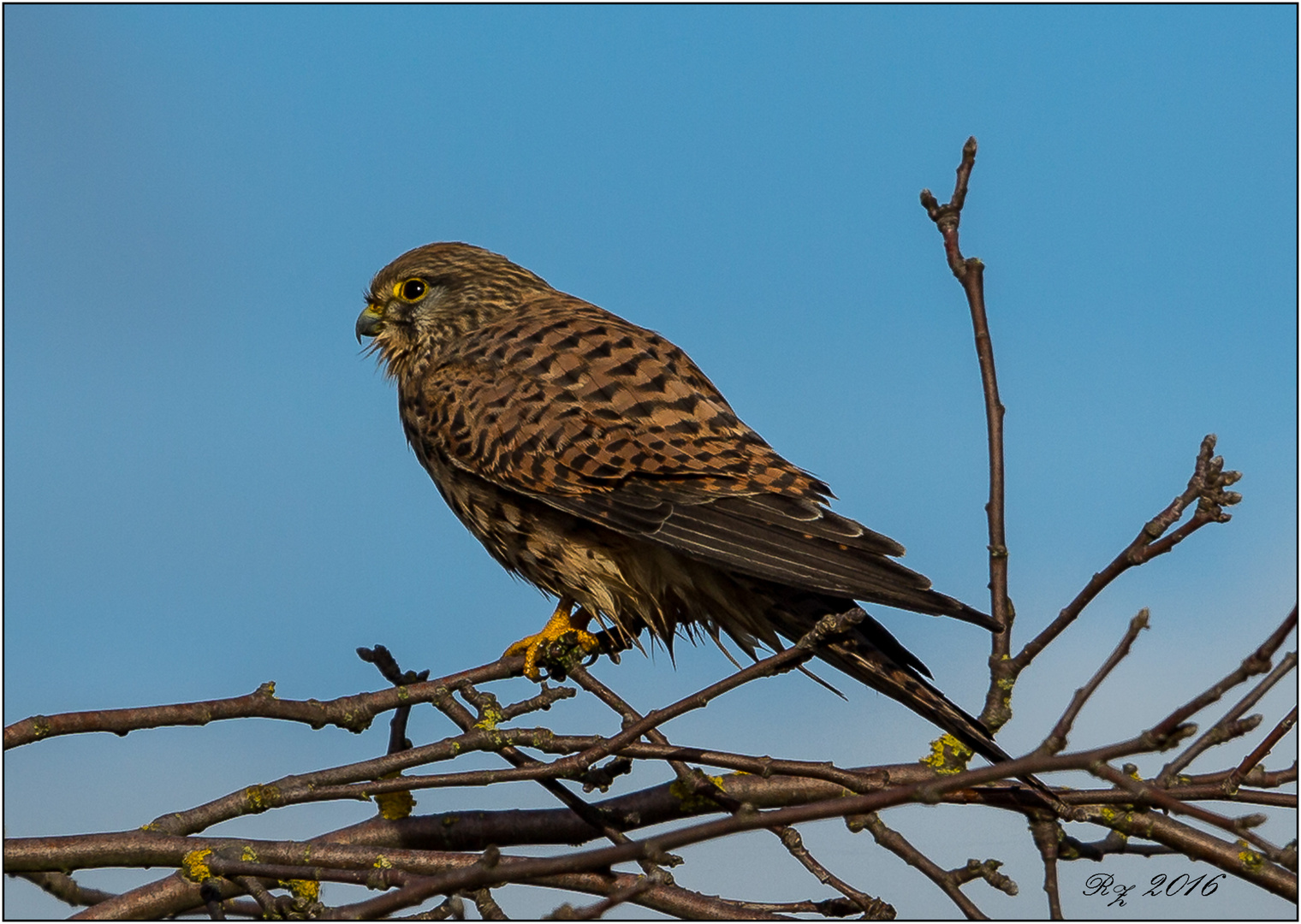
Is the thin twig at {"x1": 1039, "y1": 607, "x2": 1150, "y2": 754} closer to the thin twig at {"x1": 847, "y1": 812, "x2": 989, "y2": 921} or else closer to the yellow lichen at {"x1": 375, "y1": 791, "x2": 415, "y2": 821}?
the thin twig at {"x1": 847, "y1": 812, "x2": 989, "y2": 921}

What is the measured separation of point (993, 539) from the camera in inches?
118

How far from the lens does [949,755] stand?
2.92 metres

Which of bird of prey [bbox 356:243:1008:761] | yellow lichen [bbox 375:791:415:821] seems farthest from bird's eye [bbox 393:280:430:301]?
yellow lichen [bbox 375:791:415:821]

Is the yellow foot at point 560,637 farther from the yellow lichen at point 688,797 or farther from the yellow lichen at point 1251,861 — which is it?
the yellow lichen at point 1251,861

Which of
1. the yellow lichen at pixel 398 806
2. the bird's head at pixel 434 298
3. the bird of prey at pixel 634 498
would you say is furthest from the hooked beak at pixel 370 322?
the yellow lichen at pixel 398 806

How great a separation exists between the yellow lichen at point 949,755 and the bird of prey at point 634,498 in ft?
0.07

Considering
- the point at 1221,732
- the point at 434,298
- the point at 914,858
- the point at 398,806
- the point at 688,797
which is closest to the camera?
the point at 1221,732

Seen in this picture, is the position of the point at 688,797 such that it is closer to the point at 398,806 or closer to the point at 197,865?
the point at 398,806

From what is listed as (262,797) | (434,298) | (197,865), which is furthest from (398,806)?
(434,298)

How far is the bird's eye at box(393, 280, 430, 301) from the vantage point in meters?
4.74

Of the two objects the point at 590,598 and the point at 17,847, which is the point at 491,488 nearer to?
the point at 590,598

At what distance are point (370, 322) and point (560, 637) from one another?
153cm

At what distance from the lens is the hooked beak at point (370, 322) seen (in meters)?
4.76

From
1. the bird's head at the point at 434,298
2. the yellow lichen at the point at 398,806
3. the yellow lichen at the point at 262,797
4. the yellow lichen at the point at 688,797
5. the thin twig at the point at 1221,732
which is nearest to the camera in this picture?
the thin twig at the point at 1221,732
